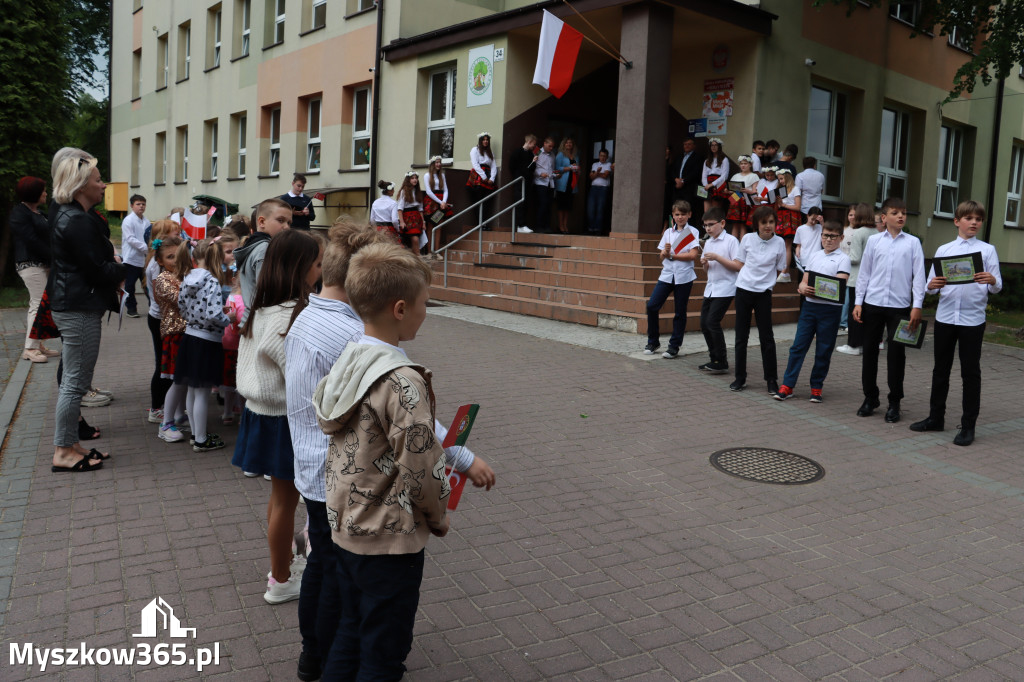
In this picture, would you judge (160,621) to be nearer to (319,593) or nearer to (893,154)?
(319,593)

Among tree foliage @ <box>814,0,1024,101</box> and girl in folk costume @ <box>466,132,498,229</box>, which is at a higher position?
tree foliage @ <box>814,0,1024,101</box>

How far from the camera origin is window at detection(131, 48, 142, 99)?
108 feet

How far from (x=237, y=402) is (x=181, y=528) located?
2374 mm

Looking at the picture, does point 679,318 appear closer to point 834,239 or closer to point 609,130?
point 834,239

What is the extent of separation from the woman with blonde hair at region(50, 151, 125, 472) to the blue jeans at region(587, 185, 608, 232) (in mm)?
11817

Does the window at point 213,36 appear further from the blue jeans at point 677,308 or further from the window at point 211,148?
the blue jeans at point 677,308

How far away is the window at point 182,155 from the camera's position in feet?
95.4

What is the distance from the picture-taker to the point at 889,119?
62.9 feet

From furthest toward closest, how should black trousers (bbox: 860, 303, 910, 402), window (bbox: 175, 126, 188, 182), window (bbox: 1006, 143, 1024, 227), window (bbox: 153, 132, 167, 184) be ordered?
1. window (bbox: 153, 132, 167, 184)
2. window (bbox: 175, 126, 188, 182)
3. window (bbox: 1006, 143, 1024, 227)
4. black trousers (bbox: 860, 303, 910, 402)

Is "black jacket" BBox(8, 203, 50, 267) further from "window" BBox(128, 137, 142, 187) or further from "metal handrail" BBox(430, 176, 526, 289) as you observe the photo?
"window" BBox(128, 137, 142, 187)

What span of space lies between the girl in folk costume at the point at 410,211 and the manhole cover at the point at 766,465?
9.90 meters

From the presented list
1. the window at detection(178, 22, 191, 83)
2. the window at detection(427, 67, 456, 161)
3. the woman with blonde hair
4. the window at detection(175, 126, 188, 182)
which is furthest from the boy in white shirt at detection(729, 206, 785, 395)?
the window at detection(178, 22, 191, 83)

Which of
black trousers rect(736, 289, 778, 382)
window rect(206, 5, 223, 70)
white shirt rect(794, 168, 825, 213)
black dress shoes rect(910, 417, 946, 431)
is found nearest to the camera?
black dress shoes rect(910, 417, 946, 431)

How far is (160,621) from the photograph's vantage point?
356cm
